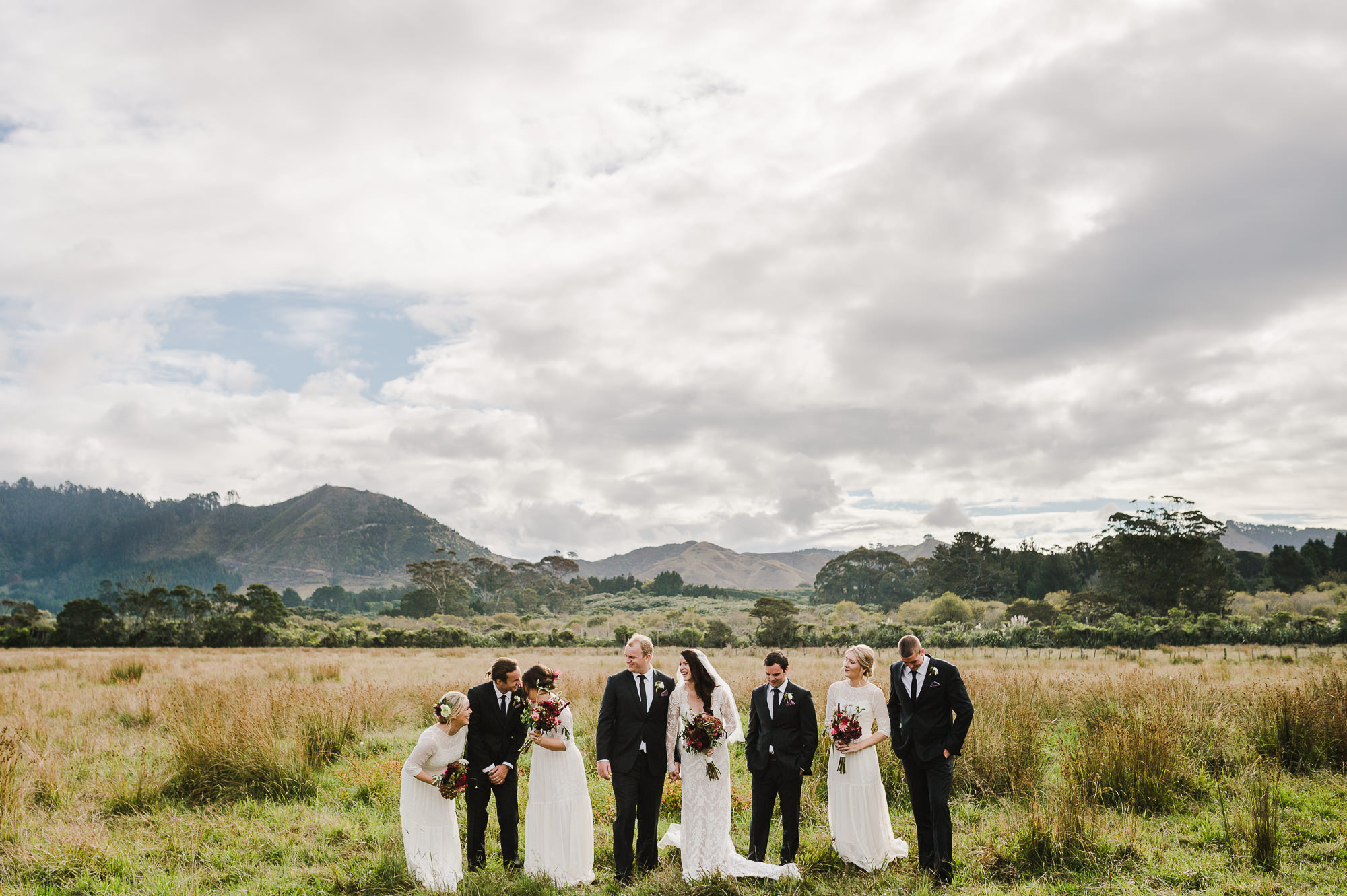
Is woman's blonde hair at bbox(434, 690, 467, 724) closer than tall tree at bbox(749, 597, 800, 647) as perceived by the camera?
Yes

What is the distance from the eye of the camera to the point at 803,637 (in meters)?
48.5

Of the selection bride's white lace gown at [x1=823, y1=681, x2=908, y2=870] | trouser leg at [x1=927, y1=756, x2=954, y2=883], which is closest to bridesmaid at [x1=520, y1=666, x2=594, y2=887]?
bride's white lace gown at [x1=823, y1=681, x2=908, y2=870]

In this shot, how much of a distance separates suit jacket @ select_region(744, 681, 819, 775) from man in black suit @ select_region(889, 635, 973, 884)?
805 millimetres

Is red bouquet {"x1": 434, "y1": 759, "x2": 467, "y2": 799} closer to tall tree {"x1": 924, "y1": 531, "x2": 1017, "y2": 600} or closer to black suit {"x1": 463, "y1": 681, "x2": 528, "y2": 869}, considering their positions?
black suit {"x1": 463, "y1": 681, "x2": 528, "y2": 869}

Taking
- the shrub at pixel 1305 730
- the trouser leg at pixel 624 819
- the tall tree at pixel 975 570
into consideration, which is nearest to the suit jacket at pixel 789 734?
the trouser leg at pixel 624 819

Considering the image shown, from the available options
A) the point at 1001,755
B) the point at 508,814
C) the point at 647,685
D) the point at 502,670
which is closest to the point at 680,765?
the point at 647,685

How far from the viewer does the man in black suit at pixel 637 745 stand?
6.93 meters

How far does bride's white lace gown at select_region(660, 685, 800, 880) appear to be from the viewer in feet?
21.9

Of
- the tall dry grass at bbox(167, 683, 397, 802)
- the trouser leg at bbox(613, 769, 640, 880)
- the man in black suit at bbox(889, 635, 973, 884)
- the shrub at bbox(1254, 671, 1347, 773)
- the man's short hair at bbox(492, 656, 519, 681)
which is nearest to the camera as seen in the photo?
the man in black suit at bbox(889, 635, 973, 884)

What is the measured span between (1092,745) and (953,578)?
271 feet

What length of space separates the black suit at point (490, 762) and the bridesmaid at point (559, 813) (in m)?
0.25

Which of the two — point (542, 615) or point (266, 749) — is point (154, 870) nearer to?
point (266, 749)

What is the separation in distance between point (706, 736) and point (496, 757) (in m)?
2.11

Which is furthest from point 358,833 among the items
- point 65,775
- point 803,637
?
point 803,637
